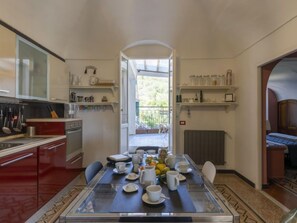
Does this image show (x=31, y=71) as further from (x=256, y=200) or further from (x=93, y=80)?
(x=256, y=200)

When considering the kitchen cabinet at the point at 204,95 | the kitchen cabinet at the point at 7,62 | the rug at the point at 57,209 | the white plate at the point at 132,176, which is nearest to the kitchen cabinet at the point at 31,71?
the kitchen cabinet at the point at 7,62

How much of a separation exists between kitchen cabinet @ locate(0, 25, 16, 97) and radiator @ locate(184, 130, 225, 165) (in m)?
3.13

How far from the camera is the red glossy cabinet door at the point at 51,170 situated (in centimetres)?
259

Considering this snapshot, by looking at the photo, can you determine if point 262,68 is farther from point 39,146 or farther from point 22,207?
point 22,207

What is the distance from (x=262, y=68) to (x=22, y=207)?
3726mm

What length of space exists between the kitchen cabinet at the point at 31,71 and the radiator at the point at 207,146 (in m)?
2.78

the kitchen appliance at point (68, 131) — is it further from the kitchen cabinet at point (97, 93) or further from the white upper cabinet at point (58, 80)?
the kitchen cabinet at point (97, 93)

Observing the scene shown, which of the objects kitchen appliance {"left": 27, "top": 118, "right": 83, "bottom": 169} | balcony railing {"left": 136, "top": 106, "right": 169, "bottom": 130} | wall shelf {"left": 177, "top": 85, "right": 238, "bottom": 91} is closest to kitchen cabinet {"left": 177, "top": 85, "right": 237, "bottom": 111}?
wall shelf {"left": 177, "top": 85, "right": 238, "bottom": 91}

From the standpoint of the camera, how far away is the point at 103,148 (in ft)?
14.7

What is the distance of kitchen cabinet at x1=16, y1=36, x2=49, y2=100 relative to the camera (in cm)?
265

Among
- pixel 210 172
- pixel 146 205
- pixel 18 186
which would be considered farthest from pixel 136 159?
pixel 18 186

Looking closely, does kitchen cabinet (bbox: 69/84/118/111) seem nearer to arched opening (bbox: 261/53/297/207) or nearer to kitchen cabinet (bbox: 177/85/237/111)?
kitchen cabinet (bbox: 177/85/237/111)

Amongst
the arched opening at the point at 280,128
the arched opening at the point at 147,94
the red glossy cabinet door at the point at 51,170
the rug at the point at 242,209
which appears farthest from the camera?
the arched opening at the point at 147,94

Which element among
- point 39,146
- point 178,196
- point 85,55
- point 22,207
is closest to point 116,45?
point 85,55
